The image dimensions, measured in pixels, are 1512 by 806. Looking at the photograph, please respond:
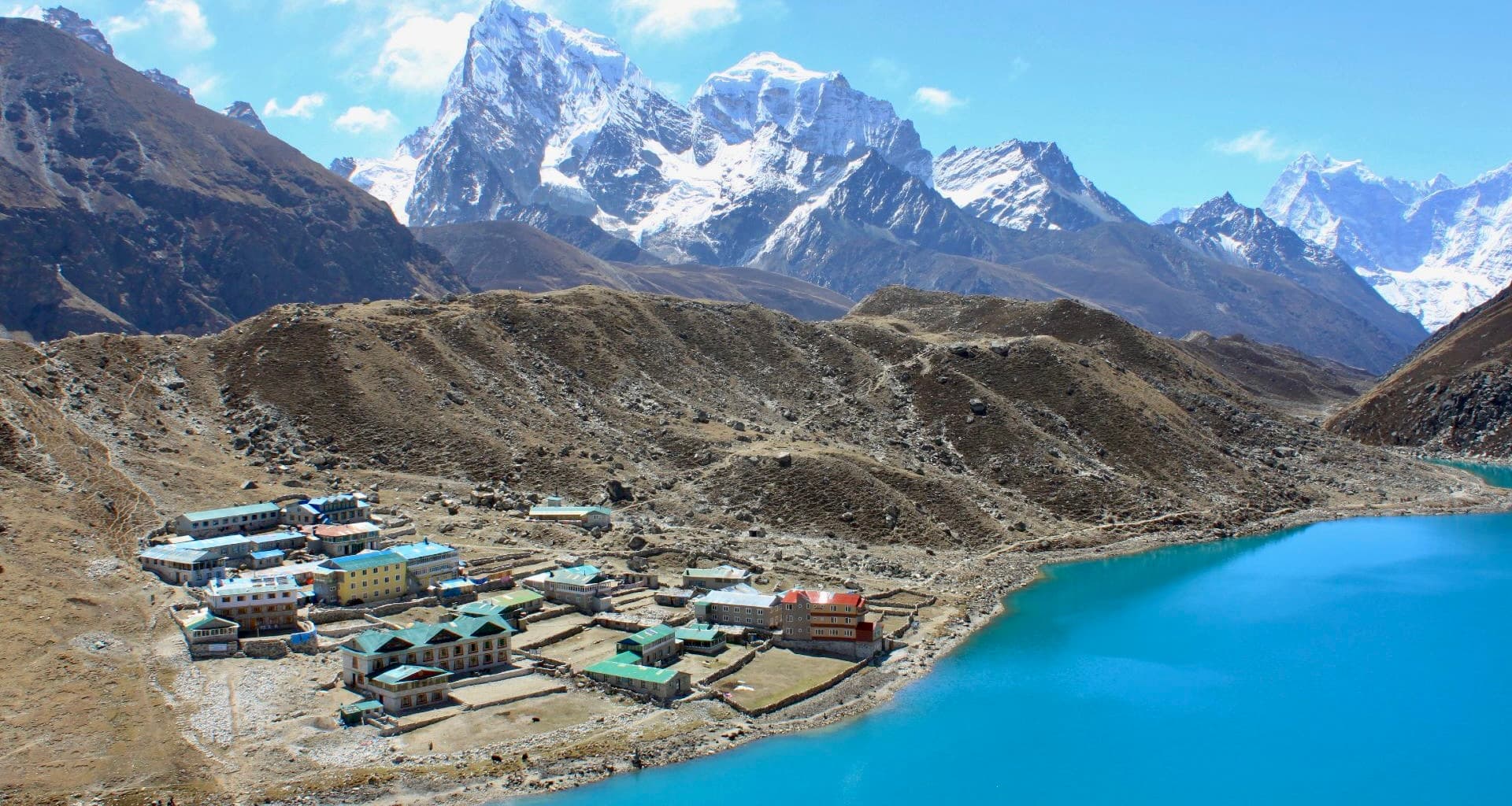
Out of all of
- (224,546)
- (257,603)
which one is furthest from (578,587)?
(224,546)

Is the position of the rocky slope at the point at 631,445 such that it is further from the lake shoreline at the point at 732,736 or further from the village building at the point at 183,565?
the village building at the point at 183,565

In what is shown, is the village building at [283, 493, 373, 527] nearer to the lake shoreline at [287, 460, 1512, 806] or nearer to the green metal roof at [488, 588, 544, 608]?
the green metal roof at [488, 588, 544, 608]

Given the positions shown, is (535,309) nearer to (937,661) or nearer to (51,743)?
(937,661)

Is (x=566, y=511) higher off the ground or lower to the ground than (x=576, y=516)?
higher

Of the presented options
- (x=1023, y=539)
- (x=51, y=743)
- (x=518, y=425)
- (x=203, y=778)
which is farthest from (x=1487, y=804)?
(x=518, y=425)

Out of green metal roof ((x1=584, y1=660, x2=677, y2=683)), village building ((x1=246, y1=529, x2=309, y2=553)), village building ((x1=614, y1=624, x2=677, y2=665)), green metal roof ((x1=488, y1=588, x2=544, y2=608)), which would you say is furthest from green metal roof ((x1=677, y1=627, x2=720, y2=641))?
village building ((x1=246, y1=529, x2=309, y2=553))

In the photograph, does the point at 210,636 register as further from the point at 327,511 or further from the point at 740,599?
the point at 740,599
